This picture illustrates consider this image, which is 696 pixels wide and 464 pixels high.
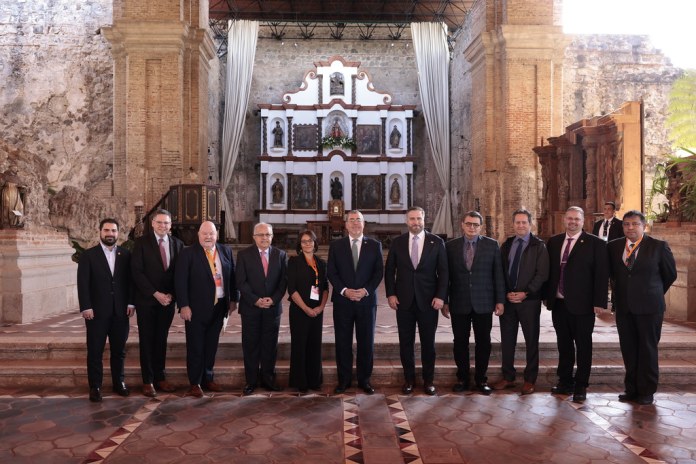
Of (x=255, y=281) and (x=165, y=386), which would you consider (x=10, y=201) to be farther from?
(x=255, y=281)

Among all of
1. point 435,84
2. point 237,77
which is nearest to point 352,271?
point 435,84

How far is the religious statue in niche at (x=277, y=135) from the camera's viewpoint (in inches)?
747

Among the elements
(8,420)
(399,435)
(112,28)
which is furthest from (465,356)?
(112,28)

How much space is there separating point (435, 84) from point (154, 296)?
15207 millimetres

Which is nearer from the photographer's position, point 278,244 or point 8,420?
point 8,420

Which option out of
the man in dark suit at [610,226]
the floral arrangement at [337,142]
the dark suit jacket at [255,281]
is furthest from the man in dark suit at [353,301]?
the floral arrangement at [337,142]

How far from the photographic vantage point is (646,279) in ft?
13.6

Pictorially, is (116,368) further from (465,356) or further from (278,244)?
(278,244)

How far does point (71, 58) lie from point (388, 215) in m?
10.3

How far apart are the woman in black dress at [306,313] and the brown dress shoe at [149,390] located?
104 centimetres

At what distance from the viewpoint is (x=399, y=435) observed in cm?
358

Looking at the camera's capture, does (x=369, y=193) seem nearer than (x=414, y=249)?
No

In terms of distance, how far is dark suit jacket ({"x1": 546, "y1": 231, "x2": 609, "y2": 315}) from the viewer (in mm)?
4254

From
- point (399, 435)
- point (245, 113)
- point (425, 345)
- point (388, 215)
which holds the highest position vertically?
point (245, 113)
